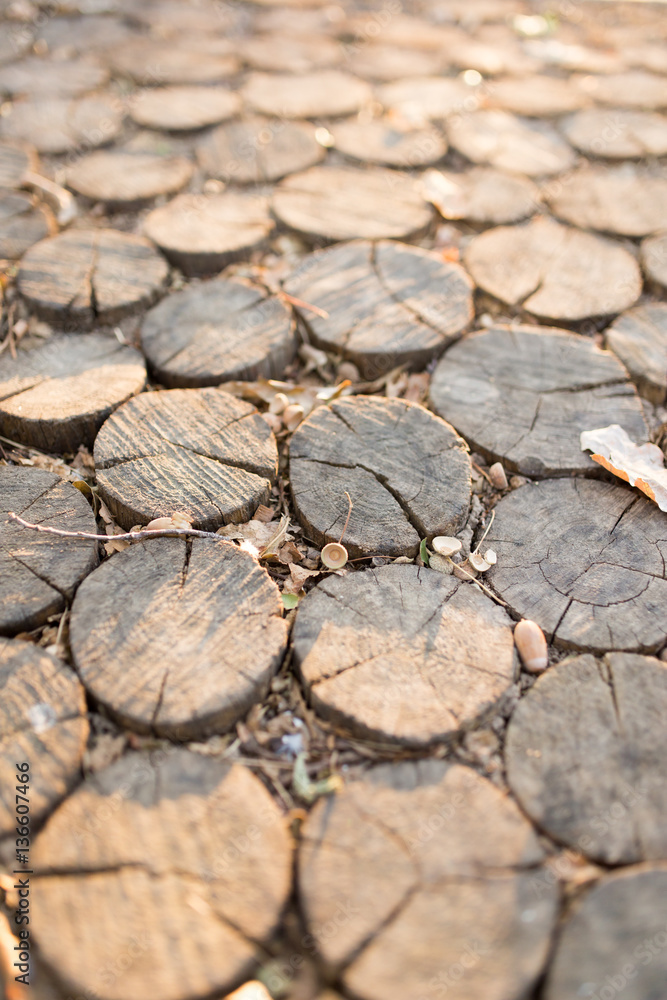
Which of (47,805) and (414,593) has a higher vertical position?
(414,593)

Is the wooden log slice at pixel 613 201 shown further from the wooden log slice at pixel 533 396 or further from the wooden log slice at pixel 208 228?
the wooden log slice at pixel 208 228

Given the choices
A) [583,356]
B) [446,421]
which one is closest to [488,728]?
[446,421]

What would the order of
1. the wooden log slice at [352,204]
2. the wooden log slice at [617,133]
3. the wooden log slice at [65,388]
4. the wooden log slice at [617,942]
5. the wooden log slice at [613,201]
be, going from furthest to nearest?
the wooden log slice at [617,133]
the wooden log slice at [613,201]
the wooden log slice at [352,204]
the wooden log slice at [65,388]
the wooden log slice at [617,942]

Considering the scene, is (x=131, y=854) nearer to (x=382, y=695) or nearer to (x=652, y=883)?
(x=382, y=695)

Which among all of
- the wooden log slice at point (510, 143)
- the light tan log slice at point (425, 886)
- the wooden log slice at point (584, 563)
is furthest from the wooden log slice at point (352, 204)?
the light tan log slice at point (425, 886)

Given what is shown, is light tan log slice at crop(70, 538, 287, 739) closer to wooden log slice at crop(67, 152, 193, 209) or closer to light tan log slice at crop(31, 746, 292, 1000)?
light tan log slice at crop(31, 746, 292, 1000)

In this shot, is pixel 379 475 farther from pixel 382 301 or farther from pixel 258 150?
pixel 258 150

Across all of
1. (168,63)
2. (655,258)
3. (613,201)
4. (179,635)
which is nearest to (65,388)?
(179,635)
